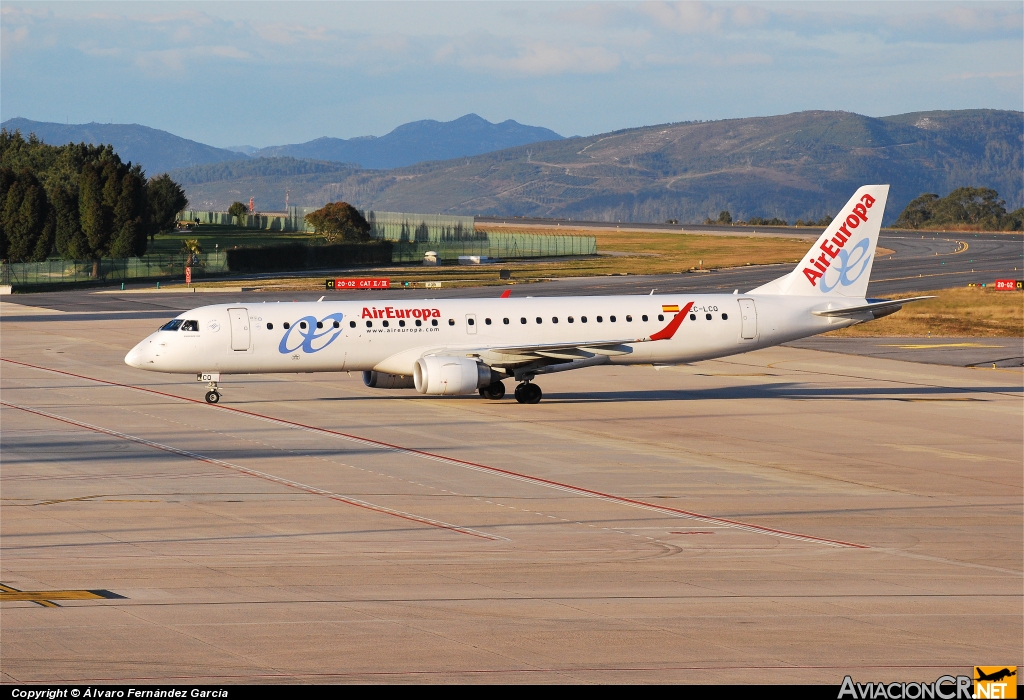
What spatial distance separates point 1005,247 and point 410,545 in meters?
145

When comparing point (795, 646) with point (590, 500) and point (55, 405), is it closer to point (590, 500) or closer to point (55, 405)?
point (590, 500)

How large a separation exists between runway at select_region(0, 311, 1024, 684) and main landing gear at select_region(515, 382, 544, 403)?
0.30 m

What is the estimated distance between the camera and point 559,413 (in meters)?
43.2

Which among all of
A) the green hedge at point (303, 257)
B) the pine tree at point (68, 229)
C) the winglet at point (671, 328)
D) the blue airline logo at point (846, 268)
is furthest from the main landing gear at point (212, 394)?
the green hedge at point (303, 257)

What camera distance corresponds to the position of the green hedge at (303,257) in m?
127

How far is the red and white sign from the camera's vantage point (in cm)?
10881

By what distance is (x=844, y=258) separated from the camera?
157ft

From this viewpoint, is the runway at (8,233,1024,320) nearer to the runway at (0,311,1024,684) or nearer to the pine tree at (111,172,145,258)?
the pine tree at (111,172,145,258)

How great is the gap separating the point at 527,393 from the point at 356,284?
66.5 m

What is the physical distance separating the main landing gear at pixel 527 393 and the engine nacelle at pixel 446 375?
8.44 ft

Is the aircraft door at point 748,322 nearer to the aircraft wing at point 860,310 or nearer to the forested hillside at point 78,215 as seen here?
the aircraft wing at point 860,310

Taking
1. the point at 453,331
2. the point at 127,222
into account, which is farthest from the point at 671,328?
the point at 127,222

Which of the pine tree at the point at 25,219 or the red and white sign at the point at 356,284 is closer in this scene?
the red and white sign at the point at 356,284

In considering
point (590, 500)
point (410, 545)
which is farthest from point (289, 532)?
point (590, 500)
